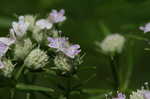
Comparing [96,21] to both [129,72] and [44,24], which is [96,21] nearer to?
[129,72]

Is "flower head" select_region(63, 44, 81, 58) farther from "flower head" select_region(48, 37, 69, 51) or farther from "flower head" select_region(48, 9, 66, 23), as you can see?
"flower head" select_region(48, 9, 66, 23)

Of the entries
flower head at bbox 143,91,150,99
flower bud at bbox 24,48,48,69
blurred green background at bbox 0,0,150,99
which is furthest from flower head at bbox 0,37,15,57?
blurred green background at bbox 0,0,150,99

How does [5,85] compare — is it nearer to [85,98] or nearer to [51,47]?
[51,47]

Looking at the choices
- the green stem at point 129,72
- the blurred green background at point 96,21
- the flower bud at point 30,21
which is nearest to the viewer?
the flower bud at point 30,21

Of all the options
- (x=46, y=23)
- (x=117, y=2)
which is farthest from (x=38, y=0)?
(x=46, y=23)

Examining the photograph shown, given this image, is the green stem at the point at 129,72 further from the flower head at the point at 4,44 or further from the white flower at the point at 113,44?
the flower head at the point at 4,44

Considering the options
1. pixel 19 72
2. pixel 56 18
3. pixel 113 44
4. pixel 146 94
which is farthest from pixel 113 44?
pixel 146 94

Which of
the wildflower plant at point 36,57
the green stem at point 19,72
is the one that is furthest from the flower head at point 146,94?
the green stem at point 19,72
